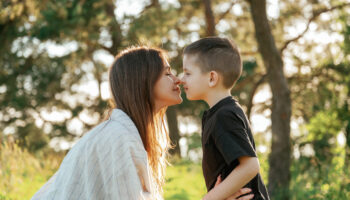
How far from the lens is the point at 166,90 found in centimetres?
304

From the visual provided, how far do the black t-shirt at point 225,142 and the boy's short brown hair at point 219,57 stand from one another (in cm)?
18

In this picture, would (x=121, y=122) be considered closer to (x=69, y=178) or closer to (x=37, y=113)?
(x=69, y=178)

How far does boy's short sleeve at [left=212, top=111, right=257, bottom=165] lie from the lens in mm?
2297

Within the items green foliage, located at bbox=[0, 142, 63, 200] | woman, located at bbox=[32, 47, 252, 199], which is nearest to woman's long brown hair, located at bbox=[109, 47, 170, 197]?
woman, located at bbox=[32, 47, 252, 199]

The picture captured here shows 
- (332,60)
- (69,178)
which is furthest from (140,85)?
(332,60)

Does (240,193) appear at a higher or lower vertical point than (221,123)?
lower

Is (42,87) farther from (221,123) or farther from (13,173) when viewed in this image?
(221,123)

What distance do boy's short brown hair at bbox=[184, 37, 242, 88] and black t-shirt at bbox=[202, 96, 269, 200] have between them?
7.2 inches

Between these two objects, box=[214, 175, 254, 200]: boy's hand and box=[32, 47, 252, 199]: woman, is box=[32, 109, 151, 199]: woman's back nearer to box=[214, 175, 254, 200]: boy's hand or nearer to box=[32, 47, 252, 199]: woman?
box=[32, 47, 252, 199]: woman

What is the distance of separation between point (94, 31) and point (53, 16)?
3.93 feet

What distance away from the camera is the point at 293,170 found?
7.34 m

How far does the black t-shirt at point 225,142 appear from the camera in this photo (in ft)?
7.59

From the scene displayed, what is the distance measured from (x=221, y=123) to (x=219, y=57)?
1.65ft

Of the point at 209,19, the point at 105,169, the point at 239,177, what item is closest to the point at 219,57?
the point at 239,177
